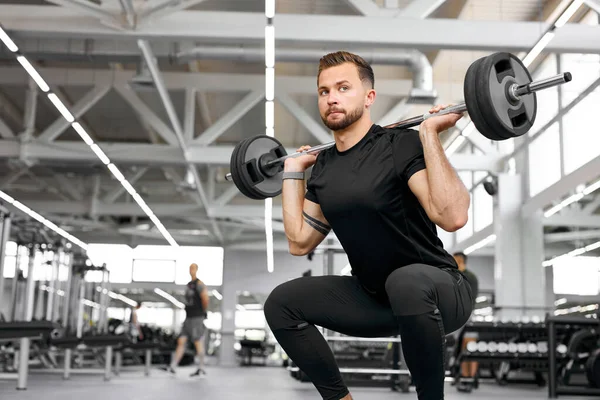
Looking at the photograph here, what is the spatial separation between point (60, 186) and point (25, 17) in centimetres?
831

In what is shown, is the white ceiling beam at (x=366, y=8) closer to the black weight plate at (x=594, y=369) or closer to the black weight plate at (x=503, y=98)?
the black weight plate at (x=594, y=369)

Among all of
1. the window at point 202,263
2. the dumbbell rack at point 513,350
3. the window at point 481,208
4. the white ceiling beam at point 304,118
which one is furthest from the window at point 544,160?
the window at point 202,263

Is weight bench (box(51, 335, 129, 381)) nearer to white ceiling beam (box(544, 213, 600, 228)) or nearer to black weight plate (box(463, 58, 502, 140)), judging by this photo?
black weight plate (box(463, 58, 502, 140))

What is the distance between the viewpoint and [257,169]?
2.30 meters

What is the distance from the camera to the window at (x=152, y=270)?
61.5 ft

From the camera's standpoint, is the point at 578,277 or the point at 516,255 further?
the point at 578,277

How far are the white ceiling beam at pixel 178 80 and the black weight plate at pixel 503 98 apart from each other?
6.94 m

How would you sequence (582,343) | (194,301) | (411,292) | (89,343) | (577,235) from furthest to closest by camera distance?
(577,235), (194,301), (89,343), (582,343), (411,292)

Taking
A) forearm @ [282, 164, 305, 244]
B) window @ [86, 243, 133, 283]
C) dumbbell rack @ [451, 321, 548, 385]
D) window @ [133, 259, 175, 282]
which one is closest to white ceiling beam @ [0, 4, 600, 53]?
dumbbell rack @ [451, 321, 548, 385]

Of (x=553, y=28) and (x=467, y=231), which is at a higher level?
(x=553, y=28)

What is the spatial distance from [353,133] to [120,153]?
7856mm

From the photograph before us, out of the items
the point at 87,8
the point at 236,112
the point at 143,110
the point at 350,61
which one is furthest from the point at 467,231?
the point at 350,61

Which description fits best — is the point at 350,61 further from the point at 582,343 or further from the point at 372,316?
the point at 582,343

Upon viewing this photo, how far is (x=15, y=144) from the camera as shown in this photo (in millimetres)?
9133
